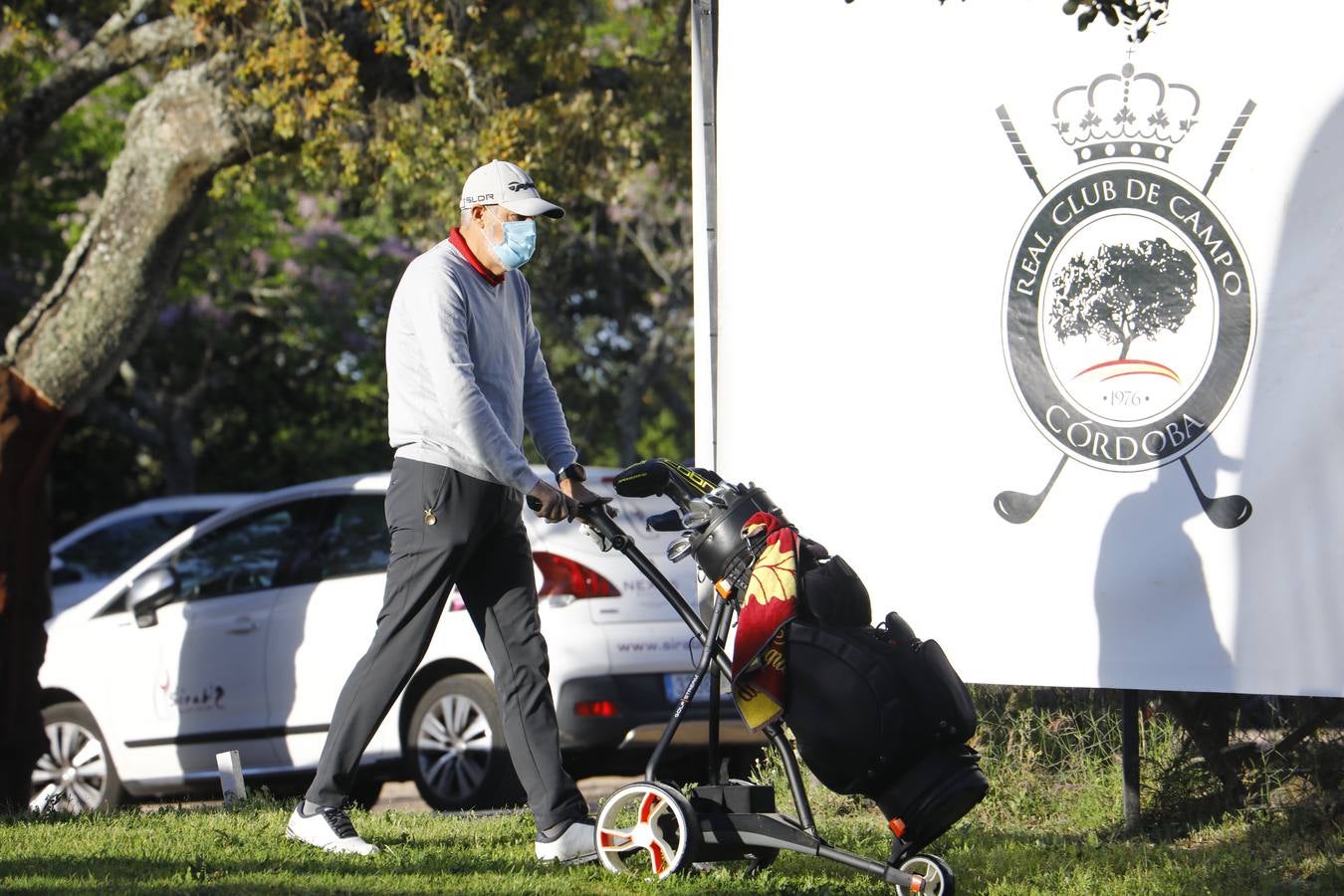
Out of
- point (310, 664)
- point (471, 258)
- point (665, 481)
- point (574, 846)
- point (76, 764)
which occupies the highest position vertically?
point (471, 258)

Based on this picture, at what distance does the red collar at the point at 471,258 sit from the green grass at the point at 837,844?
180 centimetres

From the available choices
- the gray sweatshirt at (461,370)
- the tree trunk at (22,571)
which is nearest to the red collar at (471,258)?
the gray sweatshirt at (461,370)

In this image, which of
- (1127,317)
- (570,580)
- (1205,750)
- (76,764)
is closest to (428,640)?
(570,580)

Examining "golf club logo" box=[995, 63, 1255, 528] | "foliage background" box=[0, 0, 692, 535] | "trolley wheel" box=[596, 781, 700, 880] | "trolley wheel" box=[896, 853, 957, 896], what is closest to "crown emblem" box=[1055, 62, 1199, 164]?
"golf club logo" box=[995, 63, 1255, 528]

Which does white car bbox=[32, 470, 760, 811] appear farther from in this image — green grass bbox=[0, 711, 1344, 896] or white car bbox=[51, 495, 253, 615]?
white car bbox=[51, 495, 253, 615]

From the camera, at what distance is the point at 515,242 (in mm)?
5145

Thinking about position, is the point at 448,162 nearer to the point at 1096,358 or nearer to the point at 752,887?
the point at 1096,358

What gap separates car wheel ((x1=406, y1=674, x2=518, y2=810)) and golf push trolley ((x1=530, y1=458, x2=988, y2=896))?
2.51 metres

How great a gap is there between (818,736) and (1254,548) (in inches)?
73.9

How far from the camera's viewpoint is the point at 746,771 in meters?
7.95

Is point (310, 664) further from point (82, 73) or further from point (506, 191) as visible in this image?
point (82, 73)

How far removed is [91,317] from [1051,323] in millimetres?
4968

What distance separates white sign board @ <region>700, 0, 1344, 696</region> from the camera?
17.5 ft

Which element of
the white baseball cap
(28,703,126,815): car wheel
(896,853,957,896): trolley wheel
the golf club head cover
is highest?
the white baseball cap
